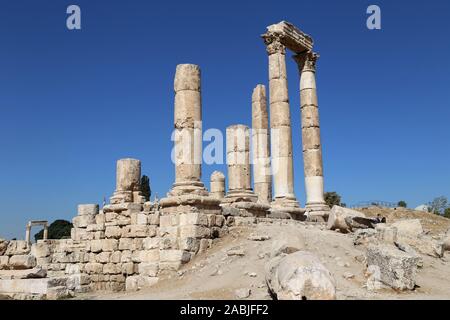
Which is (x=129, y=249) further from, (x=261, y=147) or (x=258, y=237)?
(x=261, y=147)

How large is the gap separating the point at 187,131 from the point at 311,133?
10.3m

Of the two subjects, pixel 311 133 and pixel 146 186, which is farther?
pixel 146 186

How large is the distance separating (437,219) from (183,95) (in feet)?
90.0

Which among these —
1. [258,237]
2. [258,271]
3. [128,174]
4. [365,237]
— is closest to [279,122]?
[128,174]

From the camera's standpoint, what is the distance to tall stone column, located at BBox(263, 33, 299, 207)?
21625mm

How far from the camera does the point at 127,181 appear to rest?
57.7ft

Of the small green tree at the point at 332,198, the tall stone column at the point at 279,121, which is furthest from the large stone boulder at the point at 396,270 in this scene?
the small green tree at the point at 332,198

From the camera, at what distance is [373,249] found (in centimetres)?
1000

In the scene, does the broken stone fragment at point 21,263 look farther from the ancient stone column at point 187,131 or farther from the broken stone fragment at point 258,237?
the broken stone fragment at point 258,237

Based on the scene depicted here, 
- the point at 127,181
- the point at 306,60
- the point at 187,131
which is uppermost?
the point at 306,60

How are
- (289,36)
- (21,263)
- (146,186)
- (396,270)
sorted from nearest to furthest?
(396,270) < (21,263) < (289,36) < (146,186)
